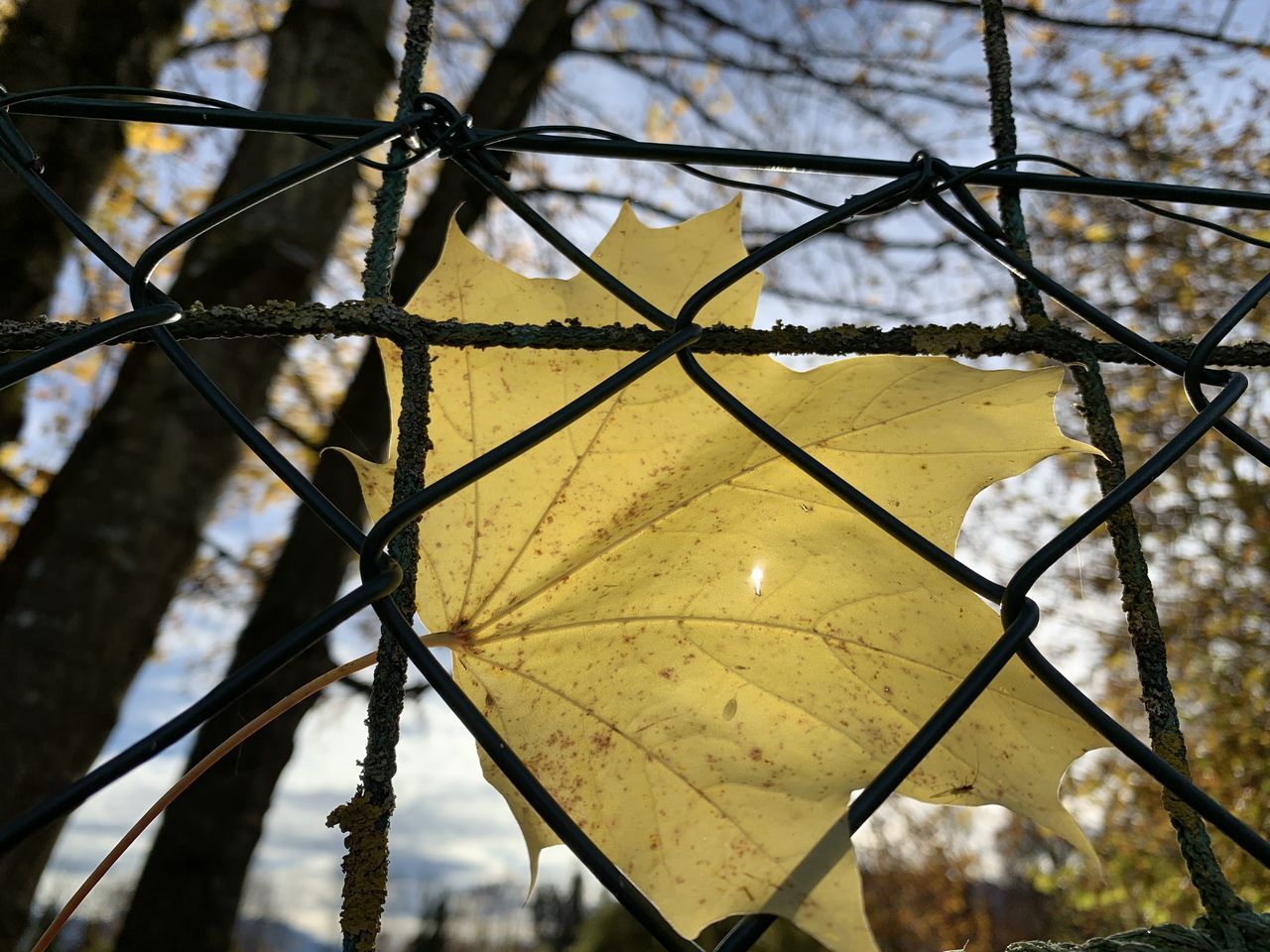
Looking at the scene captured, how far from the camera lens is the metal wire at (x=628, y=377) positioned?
376mm

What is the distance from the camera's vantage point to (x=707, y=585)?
54 cm

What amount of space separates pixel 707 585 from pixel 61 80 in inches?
92.3

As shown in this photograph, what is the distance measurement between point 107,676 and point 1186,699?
5363 millimetres

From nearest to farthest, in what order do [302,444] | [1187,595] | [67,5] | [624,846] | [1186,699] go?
[624,846] < [67,5] < [302,444] < [1186,699] < [1187,595]

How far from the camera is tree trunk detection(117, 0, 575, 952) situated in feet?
8.21

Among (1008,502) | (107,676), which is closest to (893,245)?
(1008,502)

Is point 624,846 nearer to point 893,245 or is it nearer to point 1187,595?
point 893,245

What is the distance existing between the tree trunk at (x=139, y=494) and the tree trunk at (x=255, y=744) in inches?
13.1

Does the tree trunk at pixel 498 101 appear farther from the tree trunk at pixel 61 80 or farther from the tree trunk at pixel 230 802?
the tree trunk at pixel 61 80

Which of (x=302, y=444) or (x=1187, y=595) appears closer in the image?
(x=302, y=444)

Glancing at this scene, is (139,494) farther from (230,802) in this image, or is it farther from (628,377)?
(628,377)

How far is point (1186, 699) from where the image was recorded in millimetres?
5082

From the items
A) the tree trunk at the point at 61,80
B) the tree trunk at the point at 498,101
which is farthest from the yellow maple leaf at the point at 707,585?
the tree trunk at the point at 498,101

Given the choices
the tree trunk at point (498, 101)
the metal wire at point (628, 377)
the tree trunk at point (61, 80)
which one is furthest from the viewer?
the tree trunk at point (498, 101)
